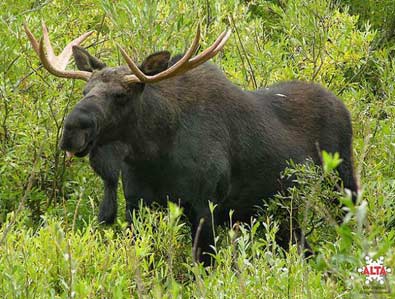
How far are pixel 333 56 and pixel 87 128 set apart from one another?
3.55 m

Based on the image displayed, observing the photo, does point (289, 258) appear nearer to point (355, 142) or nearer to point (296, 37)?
point (355, 142)

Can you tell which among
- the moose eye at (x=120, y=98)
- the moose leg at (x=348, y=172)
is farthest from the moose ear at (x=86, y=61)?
the moose leg at (x=348, y=172)

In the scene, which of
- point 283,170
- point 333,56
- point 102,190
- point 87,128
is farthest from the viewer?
point 333,56

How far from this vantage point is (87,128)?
26.0 feet

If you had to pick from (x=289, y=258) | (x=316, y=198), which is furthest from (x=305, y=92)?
(x=289, y=258)

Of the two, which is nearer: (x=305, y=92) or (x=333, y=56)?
(x=305, y=92)

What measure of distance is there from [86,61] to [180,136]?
3.03ft

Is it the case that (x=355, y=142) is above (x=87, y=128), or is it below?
below

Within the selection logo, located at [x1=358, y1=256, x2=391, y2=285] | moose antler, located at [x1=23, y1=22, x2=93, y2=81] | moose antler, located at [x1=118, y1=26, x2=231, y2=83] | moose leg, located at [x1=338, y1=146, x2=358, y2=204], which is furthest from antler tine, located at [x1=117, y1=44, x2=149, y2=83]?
logo, located at [x1=358, y1=256, x2=391, y2=285]

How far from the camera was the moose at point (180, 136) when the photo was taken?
830 cm

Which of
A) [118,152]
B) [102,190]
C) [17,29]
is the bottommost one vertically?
[102,190]

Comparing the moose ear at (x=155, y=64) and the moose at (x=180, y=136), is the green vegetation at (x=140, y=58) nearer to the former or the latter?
the moose at (x=180, y=136)

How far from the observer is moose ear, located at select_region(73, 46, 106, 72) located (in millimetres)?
8742

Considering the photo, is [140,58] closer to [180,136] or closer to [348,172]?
[180,136]
